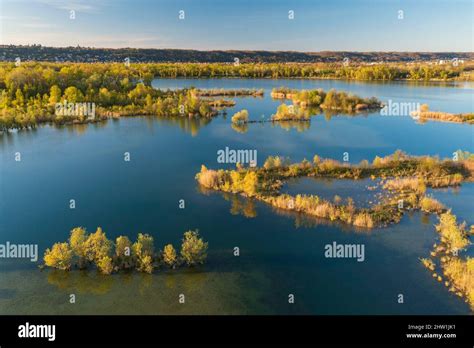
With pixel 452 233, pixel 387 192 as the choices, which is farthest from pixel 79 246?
pixel 387 192

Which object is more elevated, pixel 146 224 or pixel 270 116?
pixel 270 116

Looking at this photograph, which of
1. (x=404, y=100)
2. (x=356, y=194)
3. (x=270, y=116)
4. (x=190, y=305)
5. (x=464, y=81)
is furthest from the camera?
(x=464, y=81)

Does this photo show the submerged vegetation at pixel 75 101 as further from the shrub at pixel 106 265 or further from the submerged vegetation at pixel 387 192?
the shrub at pixel 106 265

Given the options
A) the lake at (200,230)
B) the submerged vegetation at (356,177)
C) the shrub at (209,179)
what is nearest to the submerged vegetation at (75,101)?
the lake at (200,230)

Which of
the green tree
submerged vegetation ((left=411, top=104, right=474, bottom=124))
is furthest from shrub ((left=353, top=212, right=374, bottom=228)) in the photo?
the green tree

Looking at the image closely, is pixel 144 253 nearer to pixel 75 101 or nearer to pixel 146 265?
pixel 146 265

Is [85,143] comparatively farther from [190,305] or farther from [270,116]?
[190,305]
